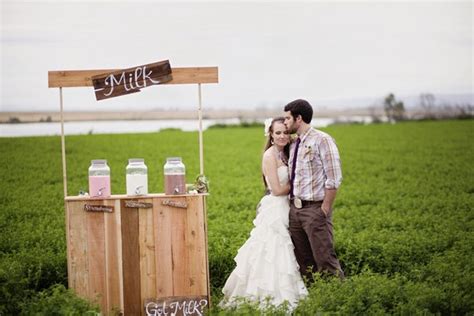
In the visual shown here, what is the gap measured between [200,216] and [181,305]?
1.07m

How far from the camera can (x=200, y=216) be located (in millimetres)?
8000

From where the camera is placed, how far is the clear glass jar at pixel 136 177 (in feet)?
25.8

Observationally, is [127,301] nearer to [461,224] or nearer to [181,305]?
[181,305]

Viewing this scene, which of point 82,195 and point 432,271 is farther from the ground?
point 82,195

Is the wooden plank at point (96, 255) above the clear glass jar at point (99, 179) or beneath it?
beneath

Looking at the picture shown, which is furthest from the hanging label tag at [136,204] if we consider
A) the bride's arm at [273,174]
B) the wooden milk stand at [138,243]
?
the bride's arm at [273,174]

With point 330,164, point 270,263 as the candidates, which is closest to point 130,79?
point 330,164

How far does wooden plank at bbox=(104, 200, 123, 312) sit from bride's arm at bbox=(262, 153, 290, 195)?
75.0 inches

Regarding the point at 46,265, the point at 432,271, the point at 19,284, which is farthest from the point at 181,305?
the point at 432,271

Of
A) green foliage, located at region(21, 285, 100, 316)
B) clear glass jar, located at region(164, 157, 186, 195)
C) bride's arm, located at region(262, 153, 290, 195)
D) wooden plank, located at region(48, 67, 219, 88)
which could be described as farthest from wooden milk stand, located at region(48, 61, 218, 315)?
bride's arm, located at region(262, 153, 290, 195)

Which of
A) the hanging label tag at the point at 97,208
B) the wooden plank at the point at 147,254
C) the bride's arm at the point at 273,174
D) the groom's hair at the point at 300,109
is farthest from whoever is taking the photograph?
the bride's arm at the point at 273,174

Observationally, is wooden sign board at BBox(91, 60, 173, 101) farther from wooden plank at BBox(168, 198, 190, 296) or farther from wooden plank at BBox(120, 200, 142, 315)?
wooden plank at BBox(168, 198, 190, 296)

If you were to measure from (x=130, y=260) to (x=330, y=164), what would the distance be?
2620 millimetres

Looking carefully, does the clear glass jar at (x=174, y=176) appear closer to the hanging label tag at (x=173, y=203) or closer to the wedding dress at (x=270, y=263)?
the hanging label tag at (x=173, y=203)
